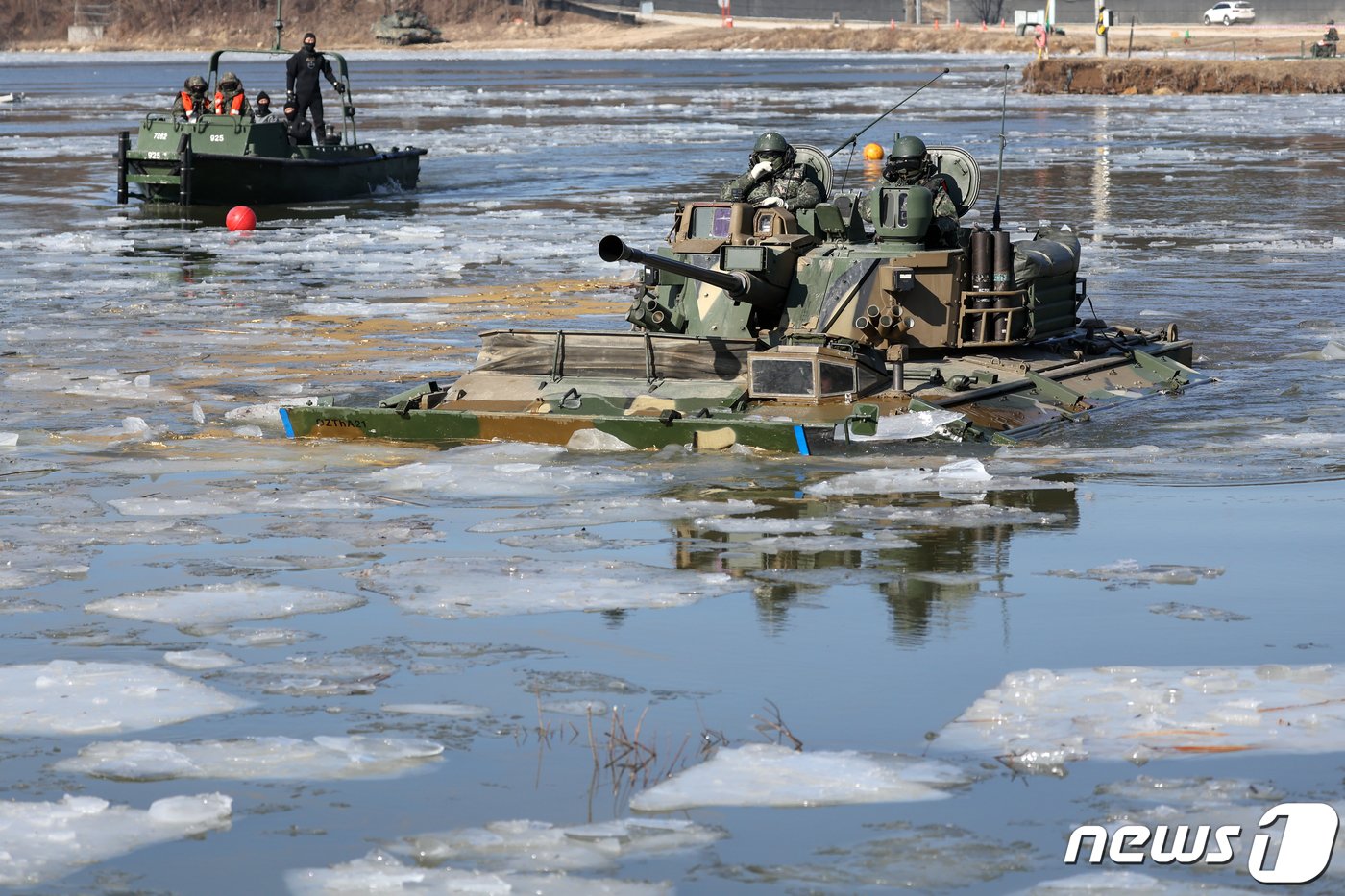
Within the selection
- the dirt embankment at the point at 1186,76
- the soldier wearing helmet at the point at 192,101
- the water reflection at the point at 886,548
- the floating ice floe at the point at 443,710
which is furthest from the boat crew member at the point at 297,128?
the dirt embankment at the point at 1186,76

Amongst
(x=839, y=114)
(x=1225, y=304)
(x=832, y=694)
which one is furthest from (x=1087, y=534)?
(x=839, y=114)

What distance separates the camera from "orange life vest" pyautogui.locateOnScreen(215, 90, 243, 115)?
35688 millimetres

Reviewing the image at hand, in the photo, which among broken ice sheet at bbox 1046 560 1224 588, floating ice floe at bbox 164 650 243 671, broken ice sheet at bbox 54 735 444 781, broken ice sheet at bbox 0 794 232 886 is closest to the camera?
broken ice sheet at bbox 0 794 232 886

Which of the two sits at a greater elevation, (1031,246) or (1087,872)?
(1031,246)

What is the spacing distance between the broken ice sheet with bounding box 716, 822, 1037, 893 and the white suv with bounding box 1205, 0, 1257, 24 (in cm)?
9806

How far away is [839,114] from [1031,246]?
39726mm

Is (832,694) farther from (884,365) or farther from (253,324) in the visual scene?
(253,324)

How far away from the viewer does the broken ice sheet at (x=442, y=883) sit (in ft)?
23.1

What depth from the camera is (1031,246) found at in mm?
16281

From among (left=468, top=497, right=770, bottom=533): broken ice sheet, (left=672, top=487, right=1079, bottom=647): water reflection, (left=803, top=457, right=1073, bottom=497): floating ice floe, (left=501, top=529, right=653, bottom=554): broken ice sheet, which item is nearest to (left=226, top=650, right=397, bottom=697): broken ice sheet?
(left=672, top=487, right=1079, bottom=647): water reflection

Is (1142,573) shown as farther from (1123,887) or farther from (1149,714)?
(1123,887)

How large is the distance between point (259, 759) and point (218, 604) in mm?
2539

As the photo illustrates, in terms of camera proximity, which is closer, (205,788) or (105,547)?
(205,788)

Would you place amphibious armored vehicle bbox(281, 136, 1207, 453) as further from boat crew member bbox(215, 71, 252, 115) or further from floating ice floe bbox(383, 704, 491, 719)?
boat crew member bbox(215, 71, 252, 115)
